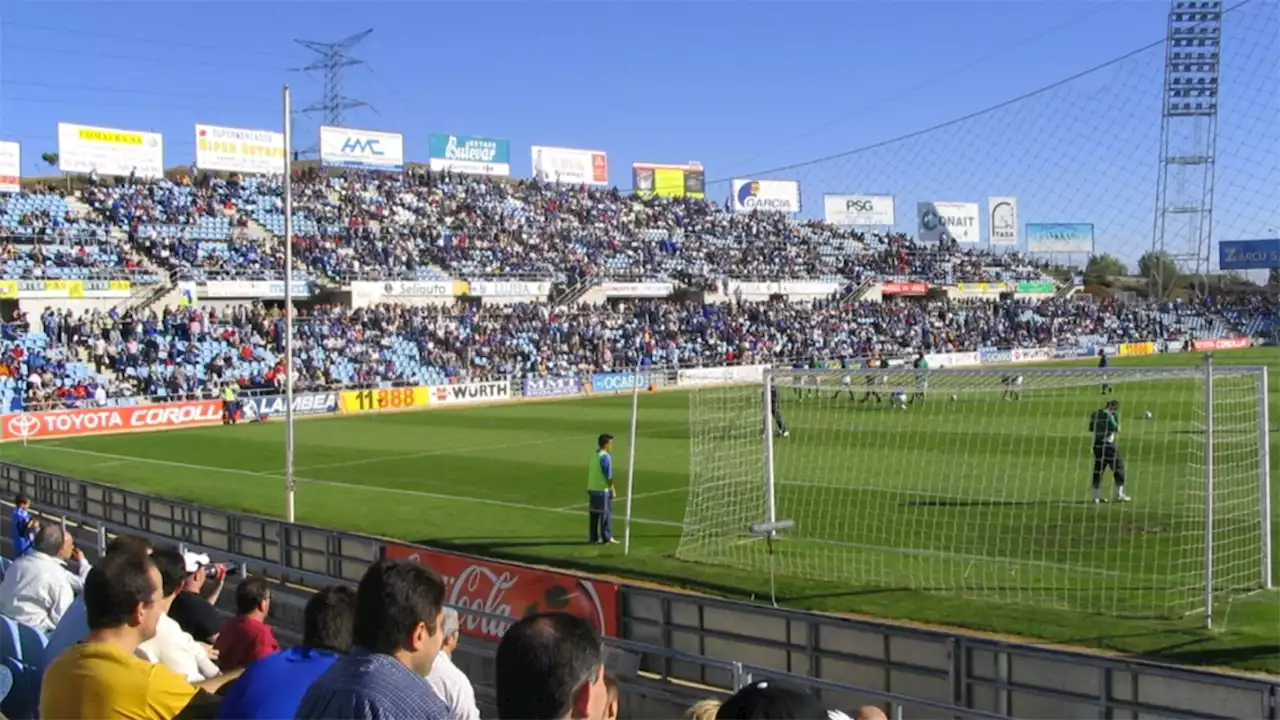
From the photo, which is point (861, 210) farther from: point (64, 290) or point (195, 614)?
point (195, 614)

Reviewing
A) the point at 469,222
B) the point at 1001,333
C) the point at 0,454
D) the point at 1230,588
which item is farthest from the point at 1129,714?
the point at 1001,333

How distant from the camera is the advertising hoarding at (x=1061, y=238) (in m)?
102

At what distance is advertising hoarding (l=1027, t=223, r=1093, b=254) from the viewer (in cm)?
10175

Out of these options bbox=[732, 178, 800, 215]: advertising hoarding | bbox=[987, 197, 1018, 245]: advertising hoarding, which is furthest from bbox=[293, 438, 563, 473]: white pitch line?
bbox=[987, 197, 1018, 245]: advertising hoarding

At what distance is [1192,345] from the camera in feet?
241

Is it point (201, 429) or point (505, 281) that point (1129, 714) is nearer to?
point (201, 429)

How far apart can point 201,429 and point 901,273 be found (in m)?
55.5

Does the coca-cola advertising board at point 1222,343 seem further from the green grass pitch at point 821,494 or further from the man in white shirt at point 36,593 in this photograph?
the man in white shirt at point 36,593

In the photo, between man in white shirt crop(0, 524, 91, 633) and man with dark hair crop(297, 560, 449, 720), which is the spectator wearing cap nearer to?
man in white shirt crop(0, 524, 91, 633)

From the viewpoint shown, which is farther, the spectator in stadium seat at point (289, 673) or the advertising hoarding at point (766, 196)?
the advertising hoarding at point (766, 196)

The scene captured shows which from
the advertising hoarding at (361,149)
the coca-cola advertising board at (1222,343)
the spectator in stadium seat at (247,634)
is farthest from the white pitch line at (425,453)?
the coca-cola advertising board at (1222,343)

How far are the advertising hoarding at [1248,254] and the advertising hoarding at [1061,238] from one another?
10.7 meters

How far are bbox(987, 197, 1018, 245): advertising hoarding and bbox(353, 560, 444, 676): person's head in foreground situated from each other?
9898 centimetres

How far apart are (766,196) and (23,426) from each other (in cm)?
6394
